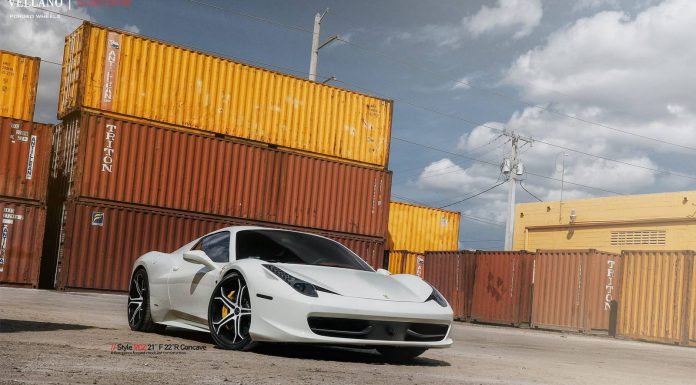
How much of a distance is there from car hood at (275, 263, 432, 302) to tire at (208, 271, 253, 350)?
1.34 ft

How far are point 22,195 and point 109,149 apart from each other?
2.24 metres

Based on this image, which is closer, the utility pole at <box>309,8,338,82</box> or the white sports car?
the white sports car

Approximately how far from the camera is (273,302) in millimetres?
5988

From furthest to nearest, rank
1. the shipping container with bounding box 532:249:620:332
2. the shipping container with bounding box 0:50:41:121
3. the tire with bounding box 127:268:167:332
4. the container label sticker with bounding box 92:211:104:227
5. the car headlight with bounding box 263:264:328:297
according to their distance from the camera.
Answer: the shipping container with bounding box 532:249:620:332 → the shipping container with bounding box 0:50:41:121 → the container label sticker with bounding box 92:211:104:227 → the tire with bounding box 127:268:167:332 → the car headlight with bounding box 263:264:328:297

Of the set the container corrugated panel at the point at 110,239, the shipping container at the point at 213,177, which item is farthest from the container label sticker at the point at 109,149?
the container corrugated panel at the point at 110,239

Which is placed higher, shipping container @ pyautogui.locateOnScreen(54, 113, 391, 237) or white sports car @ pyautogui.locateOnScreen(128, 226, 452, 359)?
shipping container @ pyautogui.locateOnScreen(54, 113, 391, 237)

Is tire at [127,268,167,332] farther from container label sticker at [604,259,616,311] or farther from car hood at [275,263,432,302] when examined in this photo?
container label sticker at [604,259,616,311]

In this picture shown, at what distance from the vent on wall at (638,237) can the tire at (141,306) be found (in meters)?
33.8

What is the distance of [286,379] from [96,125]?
14665mm

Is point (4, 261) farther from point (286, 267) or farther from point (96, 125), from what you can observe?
point (286, 267)

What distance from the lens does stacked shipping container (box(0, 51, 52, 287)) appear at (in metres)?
16.8

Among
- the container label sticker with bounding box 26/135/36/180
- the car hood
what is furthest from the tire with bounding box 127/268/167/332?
the container label sticker with bounding box 26/135/36/180

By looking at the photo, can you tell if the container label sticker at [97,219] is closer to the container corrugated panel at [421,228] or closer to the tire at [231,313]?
the tire at [231,313]

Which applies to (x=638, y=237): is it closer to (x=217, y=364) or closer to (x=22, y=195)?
(x=22, y=195)
